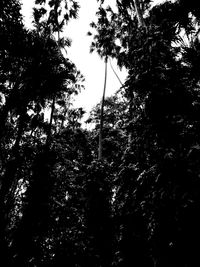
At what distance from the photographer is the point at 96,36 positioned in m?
20.5

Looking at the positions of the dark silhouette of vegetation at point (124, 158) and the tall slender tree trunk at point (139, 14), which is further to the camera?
the tall slender tree trunk at point (139, 14)

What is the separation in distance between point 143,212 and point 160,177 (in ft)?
3.53

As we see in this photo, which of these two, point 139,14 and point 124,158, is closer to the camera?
point 124,158

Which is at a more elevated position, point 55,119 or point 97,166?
point 55,119

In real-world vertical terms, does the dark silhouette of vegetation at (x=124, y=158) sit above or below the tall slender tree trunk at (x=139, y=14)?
below

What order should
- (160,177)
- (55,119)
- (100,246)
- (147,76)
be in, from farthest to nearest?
(55,119), (100,246), (147,76), (160,177)

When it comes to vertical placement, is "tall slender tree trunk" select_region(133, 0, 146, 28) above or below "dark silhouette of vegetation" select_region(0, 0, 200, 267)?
above

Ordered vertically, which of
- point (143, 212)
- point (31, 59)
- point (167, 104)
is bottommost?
point (143, 212)

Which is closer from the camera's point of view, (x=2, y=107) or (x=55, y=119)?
(x=2, y=107)

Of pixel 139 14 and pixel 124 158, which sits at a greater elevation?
pixel 139 14

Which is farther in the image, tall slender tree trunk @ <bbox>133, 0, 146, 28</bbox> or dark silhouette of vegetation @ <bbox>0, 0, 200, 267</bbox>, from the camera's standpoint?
tall slender tree trunk @ <bbox>133, 0, 146, 28</bbox>

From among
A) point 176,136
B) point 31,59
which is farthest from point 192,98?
point 31,59

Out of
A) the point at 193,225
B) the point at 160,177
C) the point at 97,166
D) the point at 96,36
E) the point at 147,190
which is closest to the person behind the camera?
the point at 193,225

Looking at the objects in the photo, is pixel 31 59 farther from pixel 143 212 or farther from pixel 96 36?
pixel 143 212
